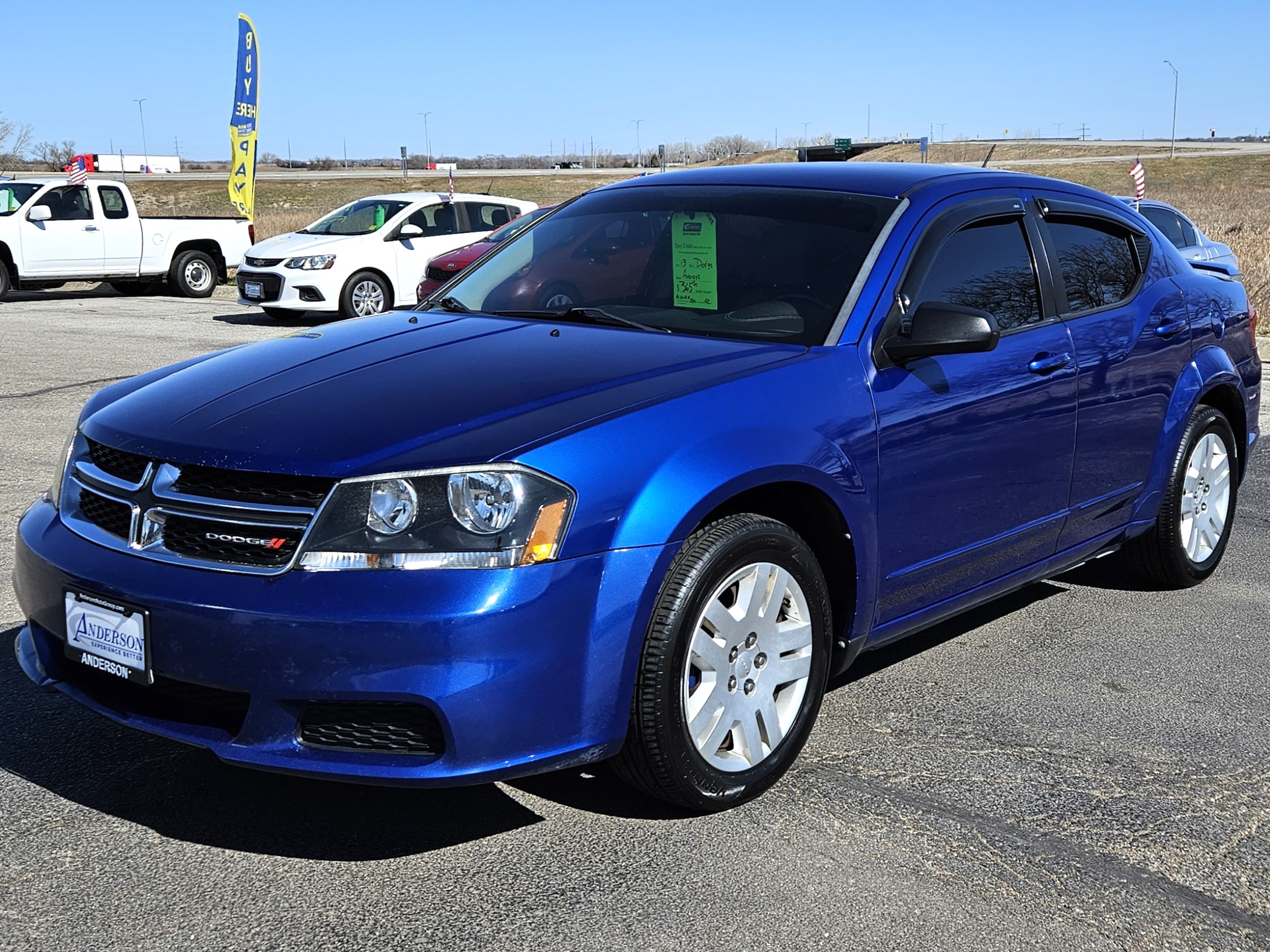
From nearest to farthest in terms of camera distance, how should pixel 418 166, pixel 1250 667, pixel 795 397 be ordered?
pixel 795 397
pixel 1250 667
pixel 418 166

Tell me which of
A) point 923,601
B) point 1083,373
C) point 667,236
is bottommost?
point 923,601

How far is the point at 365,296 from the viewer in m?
17.3

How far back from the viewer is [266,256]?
677 inches

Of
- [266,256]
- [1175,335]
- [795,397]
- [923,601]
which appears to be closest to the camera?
[795,397]

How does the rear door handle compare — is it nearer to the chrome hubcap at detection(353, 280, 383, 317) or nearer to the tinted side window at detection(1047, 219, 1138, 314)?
the tinted side window at detection(1047, 219, 1138, 314)

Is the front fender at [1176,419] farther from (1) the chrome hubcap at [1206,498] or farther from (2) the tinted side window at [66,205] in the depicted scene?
(2) the tinted side window at [66,205]

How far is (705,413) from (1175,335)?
2673mm

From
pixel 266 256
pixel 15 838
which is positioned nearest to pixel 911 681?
pixel 15 838

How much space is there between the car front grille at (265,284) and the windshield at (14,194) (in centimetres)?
536

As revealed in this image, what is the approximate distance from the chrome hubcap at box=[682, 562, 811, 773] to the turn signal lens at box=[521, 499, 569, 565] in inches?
19.4

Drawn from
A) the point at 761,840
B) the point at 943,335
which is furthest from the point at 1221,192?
the point at 761,840

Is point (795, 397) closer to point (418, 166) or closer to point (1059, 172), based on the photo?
point (1059, 172)

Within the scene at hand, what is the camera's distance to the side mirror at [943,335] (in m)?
3.85

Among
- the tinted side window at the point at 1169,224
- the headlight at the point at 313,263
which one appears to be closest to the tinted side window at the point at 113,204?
the headlight at the point at 313,263
